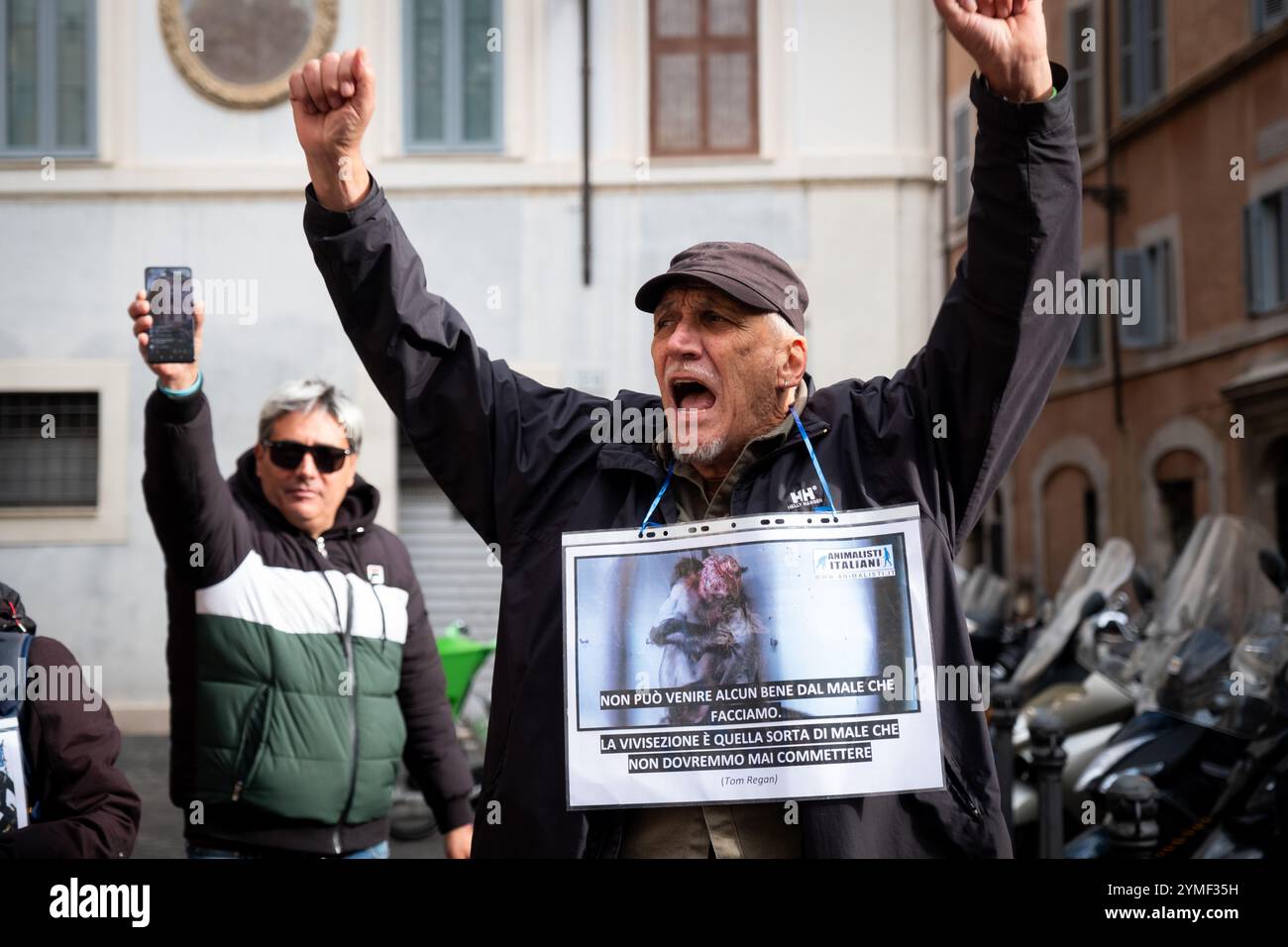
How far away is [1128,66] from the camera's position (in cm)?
1061

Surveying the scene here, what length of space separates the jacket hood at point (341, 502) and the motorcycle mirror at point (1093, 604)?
9.39ft

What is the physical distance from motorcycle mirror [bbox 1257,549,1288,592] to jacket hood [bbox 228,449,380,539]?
7.38 ft

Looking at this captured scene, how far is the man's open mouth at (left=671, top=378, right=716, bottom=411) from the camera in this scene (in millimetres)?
1673

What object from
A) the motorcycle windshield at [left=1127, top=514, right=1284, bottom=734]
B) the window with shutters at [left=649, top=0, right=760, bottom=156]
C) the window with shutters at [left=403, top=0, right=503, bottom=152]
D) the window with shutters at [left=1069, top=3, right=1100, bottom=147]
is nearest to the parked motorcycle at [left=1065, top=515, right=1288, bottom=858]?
the motorcycle windshield at [left=1127, top=514, right=1284, bottom=734]

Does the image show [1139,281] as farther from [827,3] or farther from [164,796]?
[164,796]

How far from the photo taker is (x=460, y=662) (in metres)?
5.81

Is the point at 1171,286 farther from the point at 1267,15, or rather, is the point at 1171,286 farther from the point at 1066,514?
the point at 1267,15

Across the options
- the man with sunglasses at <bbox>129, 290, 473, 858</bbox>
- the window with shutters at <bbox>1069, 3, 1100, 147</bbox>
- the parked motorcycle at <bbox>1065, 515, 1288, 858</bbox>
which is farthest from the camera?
the window with shutters at <bbox>1069, 3, 1100, 147</bbox>

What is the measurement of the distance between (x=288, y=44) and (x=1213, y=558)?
116 inches

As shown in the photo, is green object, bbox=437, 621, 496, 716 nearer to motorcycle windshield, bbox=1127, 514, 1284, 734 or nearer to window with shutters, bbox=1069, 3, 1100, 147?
motorcycle windshield, bbox=1127, 514, 1284, 734

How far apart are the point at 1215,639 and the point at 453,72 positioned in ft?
9.77

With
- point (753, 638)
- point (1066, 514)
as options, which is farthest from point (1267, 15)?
point (753, 638)

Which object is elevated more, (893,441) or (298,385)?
(298,385)
